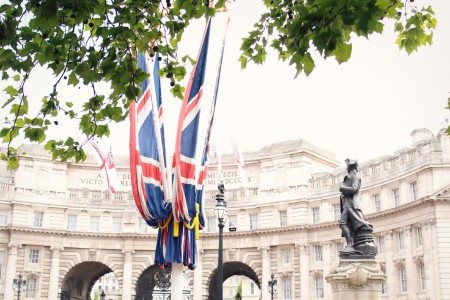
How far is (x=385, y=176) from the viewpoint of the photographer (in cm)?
4897

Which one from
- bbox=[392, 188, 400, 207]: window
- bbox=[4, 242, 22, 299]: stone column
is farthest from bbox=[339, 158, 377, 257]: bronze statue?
bbox=[4, 242, 22, 299]: stone column

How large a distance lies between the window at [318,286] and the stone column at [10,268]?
26677 millimetres

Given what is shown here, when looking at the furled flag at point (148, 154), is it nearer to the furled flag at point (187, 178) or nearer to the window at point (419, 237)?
the furled flag at point (187, 178)

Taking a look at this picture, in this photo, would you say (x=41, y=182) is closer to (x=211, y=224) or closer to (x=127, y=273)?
(x=127, y=273)

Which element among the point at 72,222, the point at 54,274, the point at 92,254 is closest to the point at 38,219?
the point at 72,222

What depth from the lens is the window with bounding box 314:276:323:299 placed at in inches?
2036

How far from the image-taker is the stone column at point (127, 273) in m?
56.3

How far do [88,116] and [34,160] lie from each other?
4964cm

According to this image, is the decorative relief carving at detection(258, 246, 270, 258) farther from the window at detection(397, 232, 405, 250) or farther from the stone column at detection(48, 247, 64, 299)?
the stone column at detection(48, 247, 64, 299)

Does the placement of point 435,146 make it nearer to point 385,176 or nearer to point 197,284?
point 385,176

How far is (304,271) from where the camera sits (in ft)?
173

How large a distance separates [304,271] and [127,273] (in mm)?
16880

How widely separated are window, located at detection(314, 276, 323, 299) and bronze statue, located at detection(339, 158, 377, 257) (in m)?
35.8

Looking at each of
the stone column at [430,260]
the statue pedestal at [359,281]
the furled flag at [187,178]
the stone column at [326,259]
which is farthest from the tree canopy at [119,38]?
the stone column at [326,259]
